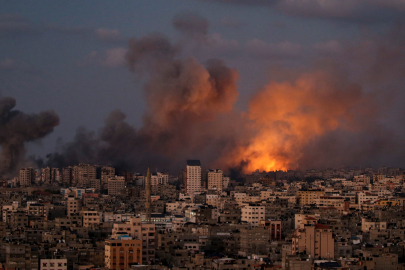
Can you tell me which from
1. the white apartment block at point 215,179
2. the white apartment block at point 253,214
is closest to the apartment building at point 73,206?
the white apartment block at point 253,214

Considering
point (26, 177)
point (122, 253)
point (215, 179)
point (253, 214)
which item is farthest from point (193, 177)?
point (122, 253)

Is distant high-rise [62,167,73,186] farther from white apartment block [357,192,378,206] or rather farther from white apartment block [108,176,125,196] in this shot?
white apartment block [357,192,378,206]

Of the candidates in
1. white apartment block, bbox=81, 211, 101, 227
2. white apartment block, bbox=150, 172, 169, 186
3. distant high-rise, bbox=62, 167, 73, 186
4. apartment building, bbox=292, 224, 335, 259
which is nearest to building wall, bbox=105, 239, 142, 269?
apartment building, bbox=292, 224, 335, 259

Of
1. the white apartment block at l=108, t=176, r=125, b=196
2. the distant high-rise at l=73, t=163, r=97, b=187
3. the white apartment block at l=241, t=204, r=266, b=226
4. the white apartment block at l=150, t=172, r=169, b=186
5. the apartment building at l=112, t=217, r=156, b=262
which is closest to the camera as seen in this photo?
the apartment building at l=112, t=217, r=156, b=262

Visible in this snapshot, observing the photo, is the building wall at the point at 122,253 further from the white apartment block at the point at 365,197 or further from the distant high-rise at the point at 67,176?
the distant high-rise at the point at 67,176

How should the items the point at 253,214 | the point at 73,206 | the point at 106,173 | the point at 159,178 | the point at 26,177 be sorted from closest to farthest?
1. the point at 253,214
2. the point at 73,206
3. the point at 26,177
4. the point at 106,173
5. the point at 159,178

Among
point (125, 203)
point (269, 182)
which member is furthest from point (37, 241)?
point (269, 182)

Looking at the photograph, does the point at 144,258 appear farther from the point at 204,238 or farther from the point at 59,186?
the point at 59,186

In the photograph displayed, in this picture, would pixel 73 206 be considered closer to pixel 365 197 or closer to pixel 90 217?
pixel 90 217

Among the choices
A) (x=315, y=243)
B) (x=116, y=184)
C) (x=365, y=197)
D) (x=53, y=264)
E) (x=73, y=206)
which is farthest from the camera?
(x=116, y=184)
